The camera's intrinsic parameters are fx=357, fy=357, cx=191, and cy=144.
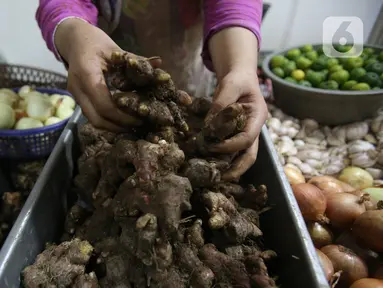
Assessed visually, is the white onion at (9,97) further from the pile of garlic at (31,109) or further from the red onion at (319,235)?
the red onion at (319,235)

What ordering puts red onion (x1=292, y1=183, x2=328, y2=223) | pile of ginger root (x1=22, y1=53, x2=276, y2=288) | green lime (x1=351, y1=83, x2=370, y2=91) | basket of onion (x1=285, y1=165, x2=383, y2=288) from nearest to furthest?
pile of ginger root (x1=22, y1=53, x2=276, y2=288)
basket of onion (x1=285, y1=165, x2=383, y2=288)
red onion (x1=292, y1=183, x2=328, y2=223)
green lime (x1=351, y1=83, x2=370, y2=91)

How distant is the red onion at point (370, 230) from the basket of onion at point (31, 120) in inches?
57.2

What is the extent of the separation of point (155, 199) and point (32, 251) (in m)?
0.43

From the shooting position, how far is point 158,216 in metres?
0.90

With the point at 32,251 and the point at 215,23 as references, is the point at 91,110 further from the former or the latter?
the point at 215,23

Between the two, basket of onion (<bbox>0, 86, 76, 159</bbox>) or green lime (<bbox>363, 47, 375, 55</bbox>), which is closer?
basket of onion (<bbox>0, 86, 76, 159</bbox>)

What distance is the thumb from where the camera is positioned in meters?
1.08

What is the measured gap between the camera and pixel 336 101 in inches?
81.7

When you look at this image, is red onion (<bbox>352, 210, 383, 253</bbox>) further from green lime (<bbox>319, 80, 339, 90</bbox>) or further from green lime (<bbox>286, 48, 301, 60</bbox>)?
green lime (<bbox>286, 48, 301, 60</bbox>)

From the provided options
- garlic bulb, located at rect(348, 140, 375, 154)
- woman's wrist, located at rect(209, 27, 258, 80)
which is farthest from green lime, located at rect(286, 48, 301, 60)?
woman's wrist, located at rect(209, 27, 258, 80)

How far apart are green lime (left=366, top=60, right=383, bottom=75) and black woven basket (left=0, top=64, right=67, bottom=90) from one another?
2024mm

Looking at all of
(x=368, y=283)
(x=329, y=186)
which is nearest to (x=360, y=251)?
(x=368, y=283)

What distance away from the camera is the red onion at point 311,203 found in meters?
1.36

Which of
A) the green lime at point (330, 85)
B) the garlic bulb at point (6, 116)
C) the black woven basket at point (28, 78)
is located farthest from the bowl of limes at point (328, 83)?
the garlic bulb at point (6, 116)
